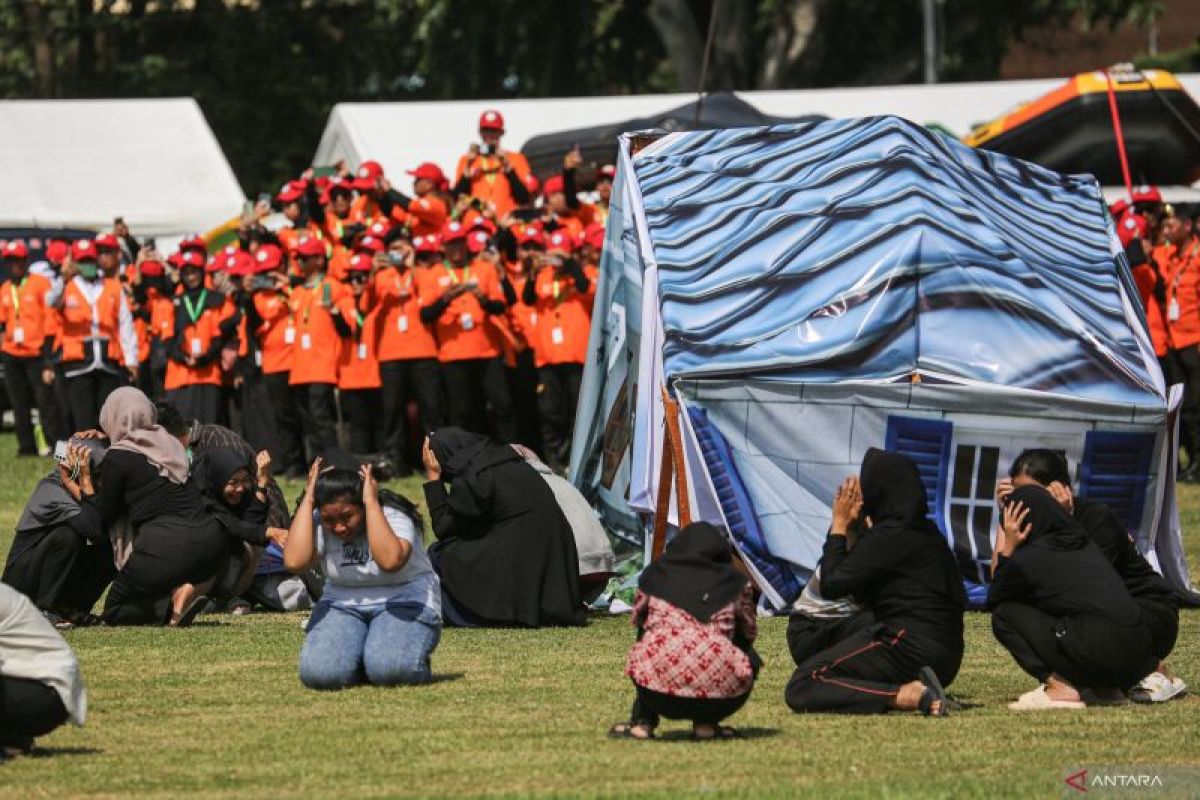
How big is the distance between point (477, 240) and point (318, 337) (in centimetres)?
177

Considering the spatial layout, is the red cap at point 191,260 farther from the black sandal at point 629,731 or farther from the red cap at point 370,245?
the black sandal at point 629,731

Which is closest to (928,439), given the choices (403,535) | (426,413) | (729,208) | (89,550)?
(729,208)

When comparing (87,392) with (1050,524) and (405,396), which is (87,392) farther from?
(1050,524)

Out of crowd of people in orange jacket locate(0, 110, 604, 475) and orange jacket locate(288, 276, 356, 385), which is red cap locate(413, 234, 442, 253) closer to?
crowd of people in orange jacket locate(0, 110, 604, 475)

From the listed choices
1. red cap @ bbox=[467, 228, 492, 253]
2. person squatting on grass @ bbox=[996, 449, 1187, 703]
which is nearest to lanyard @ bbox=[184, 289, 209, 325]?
red cap @ bbox=[467, 228, 492, 253]

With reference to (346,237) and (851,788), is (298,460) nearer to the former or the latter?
(346,237)

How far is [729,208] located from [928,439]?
2.34 m

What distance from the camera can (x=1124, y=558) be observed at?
406 inches

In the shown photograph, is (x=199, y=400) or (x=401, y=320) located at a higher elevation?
(x=401, y=320)

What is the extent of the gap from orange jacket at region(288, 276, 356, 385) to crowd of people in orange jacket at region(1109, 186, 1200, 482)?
703 cm

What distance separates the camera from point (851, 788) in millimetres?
8117

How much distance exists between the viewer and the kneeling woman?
10.5 m

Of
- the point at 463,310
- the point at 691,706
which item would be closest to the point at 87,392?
the point at 463,310

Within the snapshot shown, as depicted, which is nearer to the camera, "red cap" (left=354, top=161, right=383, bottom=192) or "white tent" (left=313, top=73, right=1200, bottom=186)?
"red cap" (left=354, top=161, right=383, bottom=192)
